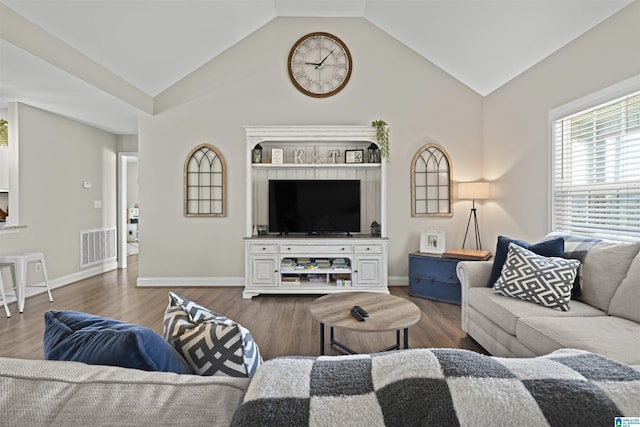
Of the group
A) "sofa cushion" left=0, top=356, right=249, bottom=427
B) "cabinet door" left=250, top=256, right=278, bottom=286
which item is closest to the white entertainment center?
"cabinet door" left=250, top=256, right=278, bottom=286

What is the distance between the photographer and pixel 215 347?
33.3 inches

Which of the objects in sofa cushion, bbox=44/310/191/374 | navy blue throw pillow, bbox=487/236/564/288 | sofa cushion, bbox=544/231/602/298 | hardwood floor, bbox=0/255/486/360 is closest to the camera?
sofa cushion, bbox=44/310/191/374

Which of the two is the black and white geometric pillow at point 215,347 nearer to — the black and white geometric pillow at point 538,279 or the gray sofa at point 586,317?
the gray sofa at point 586,317

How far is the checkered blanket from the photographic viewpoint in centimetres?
49

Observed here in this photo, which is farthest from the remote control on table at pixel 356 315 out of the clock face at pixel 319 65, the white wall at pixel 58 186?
the white wall at pixel 58 186

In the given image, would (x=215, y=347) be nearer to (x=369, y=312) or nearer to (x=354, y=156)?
(x=369, y=312)

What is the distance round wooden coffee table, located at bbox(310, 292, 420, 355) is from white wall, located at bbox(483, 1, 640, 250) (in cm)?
206

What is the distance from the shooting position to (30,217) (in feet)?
13.6

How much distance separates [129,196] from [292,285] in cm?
716

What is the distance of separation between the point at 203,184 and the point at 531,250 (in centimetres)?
392

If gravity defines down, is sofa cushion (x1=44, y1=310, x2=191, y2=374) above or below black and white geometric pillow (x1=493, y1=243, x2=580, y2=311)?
above

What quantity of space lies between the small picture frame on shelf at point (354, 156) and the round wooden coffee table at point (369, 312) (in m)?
2.20

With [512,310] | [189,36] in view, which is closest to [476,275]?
[512,310]

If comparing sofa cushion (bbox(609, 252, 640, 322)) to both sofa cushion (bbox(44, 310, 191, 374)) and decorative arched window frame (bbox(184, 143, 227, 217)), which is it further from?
decorative arched window frame (bbox(184, 143, 227, 217))
